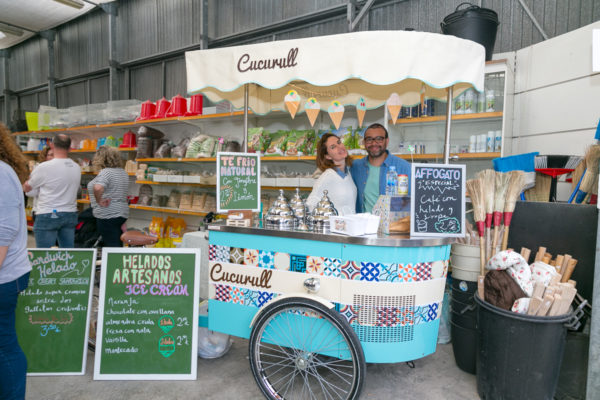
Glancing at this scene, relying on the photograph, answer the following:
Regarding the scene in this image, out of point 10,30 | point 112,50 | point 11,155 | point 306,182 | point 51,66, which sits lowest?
point 306,182

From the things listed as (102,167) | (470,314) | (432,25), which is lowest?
(470,314)

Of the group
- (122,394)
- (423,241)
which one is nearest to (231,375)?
(122,394)

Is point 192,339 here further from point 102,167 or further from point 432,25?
point 432,25

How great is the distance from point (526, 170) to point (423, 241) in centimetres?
149

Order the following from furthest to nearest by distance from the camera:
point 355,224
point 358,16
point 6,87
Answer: point 6,87 < point 358,16 < point 355,224

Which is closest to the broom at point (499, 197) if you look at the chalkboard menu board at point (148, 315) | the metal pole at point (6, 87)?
the chalkboard menu board at point (148, 315)

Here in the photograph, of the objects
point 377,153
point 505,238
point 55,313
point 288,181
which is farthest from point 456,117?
point 55,313

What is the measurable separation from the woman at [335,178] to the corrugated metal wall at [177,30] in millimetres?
2601

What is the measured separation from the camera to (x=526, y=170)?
2977 mm

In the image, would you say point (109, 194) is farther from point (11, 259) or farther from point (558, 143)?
point (558, 143)

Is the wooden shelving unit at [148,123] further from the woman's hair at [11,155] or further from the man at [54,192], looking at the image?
the woman's hair at [11,155]

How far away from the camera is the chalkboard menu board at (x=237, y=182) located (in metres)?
2.67

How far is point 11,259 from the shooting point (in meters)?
1.79

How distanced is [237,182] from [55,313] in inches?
60.4
